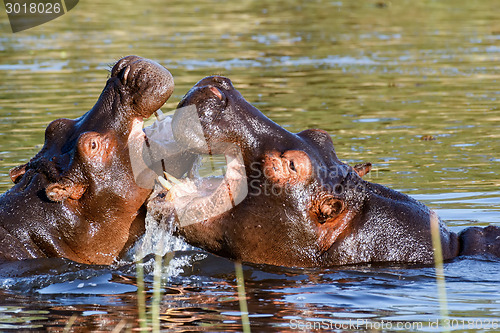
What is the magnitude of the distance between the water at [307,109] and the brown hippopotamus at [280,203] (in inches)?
7.7

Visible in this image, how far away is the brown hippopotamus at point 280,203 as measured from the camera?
7.09m

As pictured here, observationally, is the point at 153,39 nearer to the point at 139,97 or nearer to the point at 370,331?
the point at 139,97

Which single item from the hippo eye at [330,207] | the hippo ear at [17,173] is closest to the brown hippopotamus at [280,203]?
the hippo eye at [330,207]

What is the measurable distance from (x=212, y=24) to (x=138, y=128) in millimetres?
18266

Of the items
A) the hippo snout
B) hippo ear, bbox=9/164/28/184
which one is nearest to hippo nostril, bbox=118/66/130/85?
the hippo snout

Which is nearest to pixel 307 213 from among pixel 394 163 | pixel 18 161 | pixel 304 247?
pixel 304 247

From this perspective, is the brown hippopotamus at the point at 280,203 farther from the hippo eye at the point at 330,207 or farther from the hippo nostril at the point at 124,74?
the hippo nostril at the point at 124,74

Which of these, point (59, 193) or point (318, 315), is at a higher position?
point (59, 193)

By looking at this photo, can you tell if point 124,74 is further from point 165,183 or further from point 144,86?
point 165,183

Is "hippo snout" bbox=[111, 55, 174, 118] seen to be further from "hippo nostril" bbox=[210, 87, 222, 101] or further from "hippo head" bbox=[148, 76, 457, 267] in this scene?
"hippo nostril" bbox=[210, 87, 222, 101]

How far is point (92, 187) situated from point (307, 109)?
8313 millimetres

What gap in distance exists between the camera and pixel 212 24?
2559cm

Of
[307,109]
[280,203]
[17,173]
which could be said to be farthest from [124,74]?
[307,109]

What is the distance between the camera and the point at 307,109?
50.7 feet
